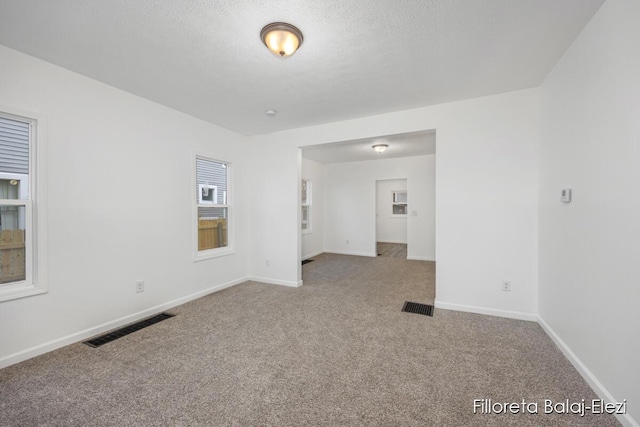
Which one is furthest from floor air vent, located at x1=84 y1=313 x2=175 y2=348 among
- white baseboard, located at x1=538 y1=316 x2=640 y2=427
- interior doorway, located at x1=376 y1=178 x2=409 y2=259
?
interior doorway, located at x1=376 y1=178 x2=409 y2=259

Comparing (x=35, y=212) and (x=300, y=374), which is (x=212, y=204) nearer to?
(x=35, y=212)

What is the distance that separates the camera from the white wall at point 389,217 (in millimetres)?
8844

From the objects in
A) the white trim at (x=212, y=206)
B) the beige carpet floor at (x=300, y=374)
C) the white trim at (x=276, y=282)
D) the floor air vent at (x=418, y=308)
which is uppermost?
the white trim at (x=212, y=206)

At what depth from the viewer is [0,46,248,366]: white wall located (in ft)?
7.27

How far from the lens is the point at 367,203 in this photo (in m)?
7.05

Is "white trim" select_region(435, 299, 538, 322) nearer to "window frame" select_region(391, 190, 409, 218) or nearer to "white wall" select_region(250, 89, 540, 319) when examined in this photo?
"white wall" select_region(250, 89, 540, 319)

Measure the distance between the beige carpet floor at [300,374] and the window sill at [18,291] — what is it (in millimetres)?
543

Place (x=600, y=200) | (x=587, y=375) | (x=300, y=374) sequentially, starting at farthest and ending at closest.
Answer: (x=300, y=374) < (x=587, y=375) < (x=600, y=200)

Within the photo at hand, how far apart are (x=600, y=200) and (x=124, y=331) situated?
4203 mm

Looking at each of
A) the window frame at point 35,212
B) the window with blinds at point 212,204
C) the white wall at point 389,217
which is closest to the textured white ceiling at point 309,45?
the window frame at point 35,212

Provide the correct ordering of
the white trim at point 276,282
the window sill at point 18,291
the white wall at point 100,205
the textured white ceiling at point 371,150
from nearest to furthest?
the window sill at point 18,291 → the white wall at point 100,205 → the white trim at point 276,282 → the textured white ceiling at point 371,150

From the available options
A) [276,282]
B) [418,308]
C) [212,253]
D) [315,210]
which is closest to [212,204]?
[212,253]

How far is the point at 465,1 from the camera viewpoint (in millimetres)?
1624

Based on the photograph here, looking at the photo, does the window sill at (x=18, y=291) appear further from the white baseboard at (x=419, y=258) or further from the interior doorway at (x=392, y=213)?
the interior doorway at (x=392, y=213)
